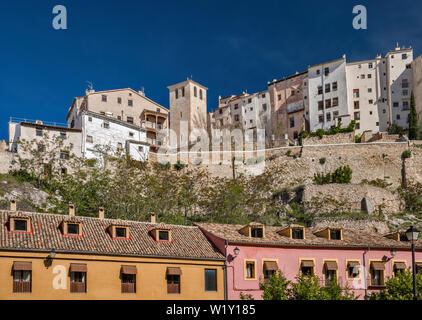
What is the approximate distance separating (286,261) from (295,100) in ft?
183

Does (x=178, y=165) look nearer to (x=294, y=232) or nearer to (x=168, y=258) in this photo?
(x=294, y=232)

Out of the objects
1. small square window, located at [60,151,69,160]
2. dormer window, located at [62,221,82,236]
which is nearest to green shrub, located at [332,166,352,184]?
small square window, located at [60,151,69,160]

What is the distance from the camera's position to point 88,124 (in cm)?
6075

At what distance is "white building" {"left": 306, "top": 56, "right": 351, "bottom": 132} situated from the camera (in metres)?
76.9

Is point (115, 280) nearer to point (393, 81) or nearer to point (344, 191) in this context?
point (344, 191)

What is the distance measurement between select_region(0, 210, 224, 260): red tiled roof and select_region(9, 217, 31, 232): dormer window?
0.35 metres

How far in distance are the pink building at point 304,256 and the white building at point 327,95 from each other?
44390 mm

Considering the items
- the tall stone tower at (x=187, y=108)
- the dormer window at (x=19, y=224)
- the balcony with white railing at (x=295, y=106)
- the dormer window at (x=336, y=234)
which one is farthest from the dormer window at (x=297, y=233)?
the balcony with white railing at (x=295, y=106)

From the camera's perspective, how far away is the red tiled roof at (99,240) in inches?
966

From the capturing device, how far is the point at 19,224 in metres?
25.2

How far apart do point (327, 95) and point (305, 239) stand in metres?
50.2

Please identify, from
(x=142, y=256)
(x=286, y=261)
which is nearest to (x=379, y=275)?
(x=286, y=261)

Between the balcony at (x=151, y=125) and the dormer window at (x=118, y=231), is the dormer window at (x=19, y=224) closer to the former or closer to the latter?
the dormer window at (x=118, y=231)

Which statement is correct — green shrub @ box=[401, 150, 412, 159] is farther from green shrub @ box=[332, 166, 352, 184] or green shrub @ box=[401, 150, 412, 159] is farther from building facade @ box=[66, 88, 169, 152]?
building facade @ box=[66, 88, 169, 152]
